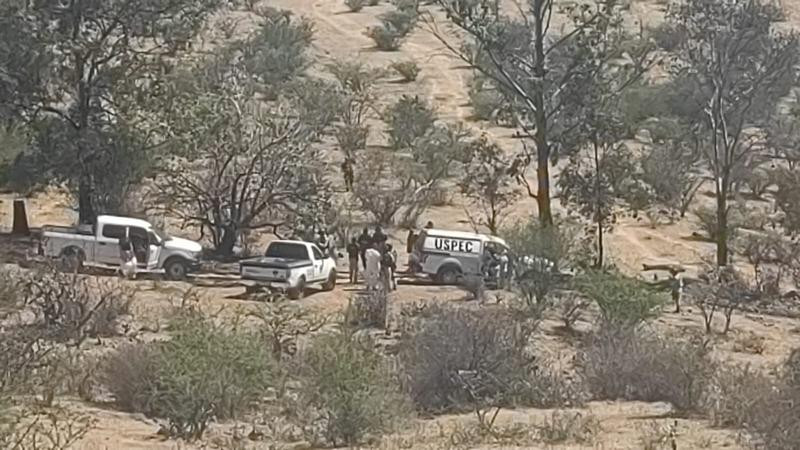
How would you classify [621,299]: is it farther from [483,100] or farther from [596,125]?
[483,100]

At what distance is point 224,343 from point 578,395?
18.3 feet

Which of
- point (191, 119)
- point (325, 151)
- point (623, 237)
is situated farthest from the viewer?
point (325, 151)

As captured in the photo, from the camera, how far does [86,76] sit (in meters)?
35.2

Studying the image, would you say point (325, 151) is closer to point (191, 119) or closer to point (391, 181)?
point (391, 181)

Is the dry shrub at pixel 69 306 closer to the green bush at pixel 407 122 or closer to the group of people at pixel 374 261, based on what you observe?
the group of people at pixel 374 261

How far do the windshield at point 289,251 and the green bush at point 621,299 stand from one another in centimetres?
607

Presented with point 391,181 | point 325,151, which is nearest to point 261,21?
point 325,151

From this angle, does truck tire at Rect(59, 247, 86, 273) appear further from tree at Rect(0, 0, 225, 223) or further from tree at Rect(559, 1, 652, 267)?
tree at Rect(559, 1, 652, 267)

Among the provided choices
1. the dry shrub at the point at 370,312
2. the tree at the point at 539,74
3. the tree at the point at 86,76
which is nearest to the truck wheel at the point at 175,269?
the tree at the point at 86,76

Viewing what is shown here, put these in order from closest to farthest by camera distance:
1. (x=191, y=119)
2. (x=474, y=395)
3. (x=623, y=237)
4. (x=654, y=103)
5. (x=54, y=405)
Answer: (x=54, y=405) → (x=474, y=395) → (x=191, y=119) → (x=623, y=237) → (x=654, y=103)

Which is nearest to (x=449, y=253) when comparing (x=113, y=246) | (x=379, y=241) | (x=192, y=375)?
(x=379, y=241)

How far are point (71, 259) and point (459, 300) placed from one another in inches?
307

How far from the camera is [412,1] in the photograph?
70.8 metres

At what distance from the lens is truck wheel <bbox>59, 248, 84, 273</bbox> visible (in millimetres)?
27539
